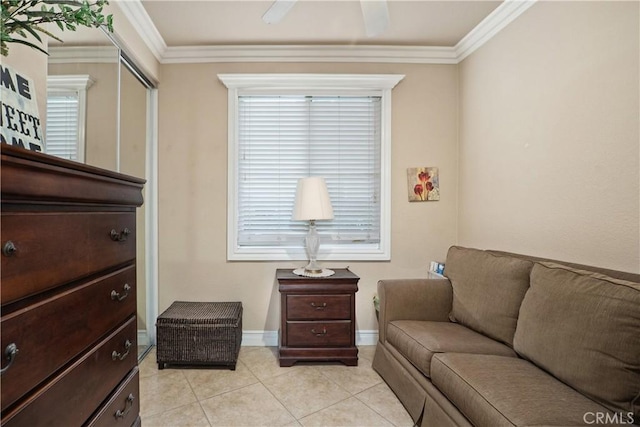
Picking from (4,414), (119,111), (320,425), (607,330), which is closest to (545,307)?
(607,330)

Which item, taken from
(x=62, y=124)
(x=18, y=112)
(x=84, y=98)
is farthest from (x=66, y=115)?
(x=18, y=112)

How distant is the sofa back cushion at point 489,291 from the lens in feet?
5.47

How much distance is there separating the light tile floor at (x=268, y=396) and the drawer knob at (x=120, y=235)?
121 cm

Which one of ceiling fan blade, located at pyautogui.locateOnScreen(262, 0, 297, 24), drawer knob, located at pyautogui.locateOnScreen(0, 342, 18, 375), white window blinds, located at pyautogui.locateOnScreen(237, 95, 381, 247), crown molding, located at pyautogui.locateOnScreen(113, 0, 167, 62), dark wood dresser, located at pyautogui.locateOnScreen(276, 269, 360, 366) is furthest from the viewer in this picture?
white window blinds, located at pyautogui.locateOnScreen(237, 95, 381, 247)

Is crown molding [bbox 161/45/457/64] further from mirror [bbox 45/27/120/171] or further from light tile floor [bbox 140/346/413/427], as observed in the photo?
light tile floor [bbox 140/346/413/427]

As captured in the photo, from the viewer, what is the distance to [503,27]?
7.40ft

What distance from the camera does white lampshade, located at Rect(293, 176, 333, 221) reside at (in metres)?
2.40

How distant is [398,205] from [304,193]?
947 millimetres

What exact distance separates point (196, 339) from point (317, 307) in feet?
3.04

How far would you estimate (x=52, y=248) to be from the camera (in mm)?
771

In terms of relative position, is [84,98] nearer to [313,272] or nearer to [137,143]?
[137,143]

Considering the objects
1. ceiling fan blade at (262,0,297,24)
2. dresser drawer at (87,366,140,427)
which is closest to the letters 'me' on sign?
dresser drawer at (87,366,140,427)

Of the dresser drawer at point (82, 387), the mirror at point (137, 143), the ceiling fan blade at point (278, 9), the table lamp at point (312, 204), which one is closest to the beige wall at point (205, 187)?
the mirror at point (137, 143)

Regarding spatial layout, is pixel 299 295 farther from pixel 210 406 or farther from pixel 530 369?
pixel 530 369
